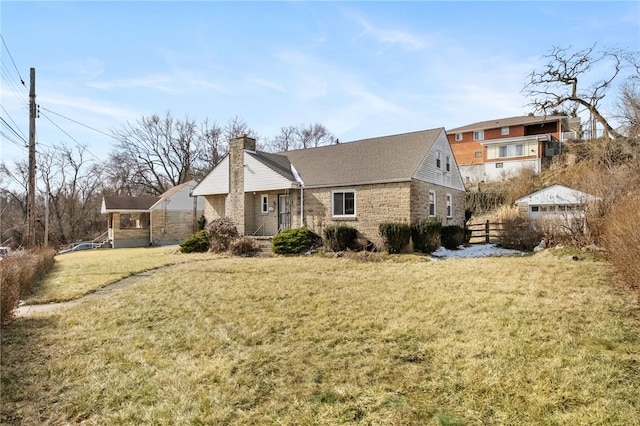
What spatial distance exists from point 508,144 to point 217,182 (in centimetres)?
3072

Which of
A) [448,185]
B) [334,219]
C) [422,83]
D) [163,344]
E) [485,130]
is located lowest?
[163,344]

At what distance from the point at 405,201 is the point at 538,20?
27.4ft

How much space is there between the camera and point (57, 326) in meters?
6.52

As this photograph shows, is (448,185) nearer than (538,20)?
No

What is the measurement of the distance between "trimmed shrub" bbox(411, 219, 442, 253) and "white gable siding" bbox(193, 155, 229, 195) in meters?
11.9

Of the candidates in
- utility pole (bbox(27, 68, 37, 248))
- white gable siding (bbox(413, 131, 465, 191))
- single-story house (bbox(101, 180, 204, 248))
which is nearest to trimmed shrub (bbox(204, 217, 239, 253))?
utility pole (bbox(27, 68, 37, 248))

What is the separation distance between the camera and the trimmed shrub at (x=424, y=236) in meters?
16.1

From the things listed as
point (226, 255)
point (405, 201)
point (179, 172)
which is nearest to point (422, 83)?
point (405, 201)

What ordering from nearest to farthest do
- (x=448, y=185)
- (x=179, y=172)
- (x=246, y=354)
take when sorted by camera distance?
(x=246, y=354) → (x=448, y=185) → (x=179, y=172)

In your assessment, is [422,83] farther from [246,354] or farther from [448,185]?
[246,354]

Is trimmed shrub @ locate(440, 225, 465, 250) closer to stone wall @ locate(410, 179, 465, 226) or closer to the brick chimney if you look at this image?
stone wall @ locate(410, 179, 465, 226)

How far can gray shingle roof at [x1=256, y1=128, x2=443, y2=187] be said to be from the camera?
17.5 m

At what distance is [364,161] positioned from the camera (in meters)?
19.2

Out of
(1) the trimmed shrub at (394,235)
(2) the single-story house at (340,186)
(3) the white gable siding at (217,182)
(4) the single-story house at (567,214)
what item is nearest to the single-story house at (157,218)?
(3) the white gable siding at (217,182)
